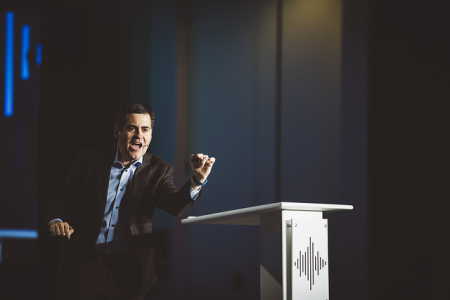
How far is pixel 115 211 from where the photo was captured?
208 centimetres

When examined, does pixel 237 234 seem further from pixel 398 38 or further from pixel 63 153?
pixel 398 38

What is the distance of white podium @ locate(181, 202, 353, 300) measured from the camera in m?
1.47

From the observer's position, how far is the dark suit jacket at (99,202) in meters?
2.04

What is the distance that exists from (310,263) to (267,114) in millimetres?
2641

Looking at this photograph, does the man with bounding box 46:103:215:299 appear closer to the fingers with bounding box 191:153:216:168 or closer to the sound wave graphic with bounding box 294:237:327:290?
the fingers with bounding box 191:153:216:168

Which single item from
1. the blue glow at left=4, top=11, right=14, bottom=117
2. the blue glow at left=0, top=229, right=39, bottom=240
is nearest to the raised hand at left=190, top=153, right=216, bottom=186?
the blue glow at left=0, top=229, right=39, bottom=240

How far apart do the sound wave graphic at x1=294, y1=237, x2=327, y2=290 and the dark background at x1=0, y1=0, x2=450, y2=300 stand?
68.1 inches

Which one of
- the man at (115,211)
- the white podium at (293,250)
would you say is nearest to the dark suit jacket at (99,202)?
the man at (115,211)

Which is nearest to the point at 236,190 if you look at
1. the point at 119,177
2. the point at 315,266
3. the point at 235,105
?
the point at 235,105

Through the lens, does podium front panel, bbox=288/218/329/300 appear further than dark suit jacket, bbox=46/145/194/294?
No

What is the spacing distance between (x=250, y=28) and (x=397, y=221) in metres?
2.12

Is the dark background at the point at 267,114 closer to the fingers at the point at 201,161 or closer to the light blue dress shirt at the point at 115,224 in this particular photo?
the light blue dress shirt at the point at 115,224

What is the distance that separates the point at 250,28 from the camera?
4.22 m

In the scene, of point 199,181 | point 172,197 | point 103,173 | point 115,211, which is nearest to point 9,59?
point 103,173
